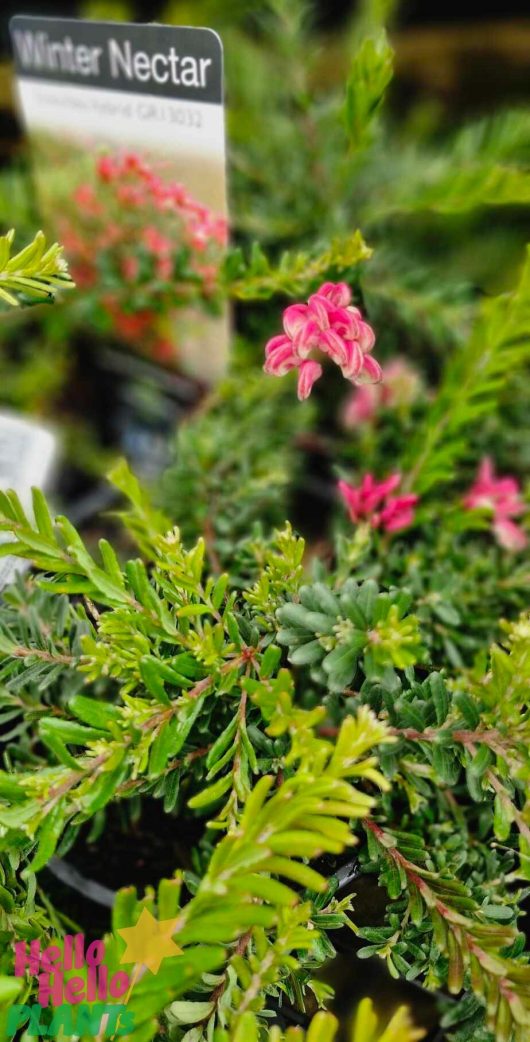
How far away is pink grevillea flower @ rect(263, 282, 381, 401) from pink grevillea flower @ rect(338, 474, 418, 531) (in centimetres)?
16

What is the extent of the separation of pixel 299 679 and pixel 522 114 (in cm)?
66

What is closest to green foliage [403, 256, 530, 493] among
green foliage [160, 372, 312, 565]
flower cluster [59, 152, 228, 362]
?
green foliage [160, 372, 312, 565]

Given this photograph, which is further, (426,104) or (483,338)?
(426,104)

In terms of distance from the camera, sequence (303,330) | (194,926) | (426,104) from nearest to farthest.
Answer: (194,926)
(303,330)
(426,104)

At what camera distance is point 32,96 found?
0.81 m

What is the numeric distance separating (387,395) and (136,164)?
33cm

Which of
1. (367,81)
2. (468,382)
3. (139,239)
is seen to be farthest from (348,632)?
(139,239)

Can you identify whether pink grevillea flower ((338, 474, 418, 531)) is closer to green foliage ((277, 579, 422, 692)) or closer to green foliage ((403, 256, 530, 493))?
green foliage ((403, 256, 530, 493))

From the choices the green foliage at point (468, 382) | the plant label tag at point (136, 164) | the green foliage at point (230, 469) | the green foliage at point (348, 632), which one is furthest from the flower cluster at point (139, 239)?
the green foliage at point (348, 632)

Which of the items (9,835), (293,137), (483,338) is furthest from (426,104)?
(9,835)

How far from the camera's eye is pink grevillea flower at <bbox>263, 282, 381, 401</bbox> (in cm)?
48

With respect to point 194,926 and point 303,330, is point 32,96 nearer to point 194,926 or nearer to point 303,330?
point 303,330

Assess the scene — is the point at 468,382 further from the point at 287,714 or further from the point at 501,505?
the point at 287,714

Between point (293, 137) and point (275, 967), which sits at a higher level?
point (293, 137)
